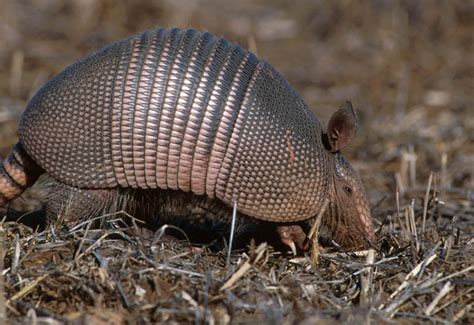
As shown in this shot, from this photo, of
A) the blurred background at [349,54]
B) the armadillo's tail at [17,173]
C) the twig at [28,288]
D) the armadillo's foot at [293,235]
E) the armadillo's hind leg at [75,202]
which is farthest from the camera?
the blurred background at [349,54]

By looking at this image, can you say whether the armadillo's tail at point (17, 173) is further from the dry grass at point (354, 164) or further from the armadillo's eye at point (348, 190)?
the armadillo's eye at point (348, 190)

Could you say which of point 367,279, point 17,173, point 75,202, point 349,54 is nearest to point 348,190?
point 367,279

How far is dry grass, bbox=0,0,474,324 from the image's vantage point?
489cm

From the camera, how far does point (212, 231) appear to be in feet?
23.0

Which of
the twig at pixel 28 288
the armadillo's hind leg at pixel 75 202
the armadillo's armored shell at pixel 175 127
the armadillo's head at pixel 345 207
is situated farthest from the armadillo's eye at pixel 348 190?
the twig at pixel 28 288

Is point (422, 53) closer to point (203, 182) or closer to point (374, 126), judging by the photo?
point (374, 126)

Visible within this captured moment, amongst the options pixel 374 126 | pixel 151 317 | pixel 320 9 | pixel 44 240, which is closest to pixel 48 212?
pixel 44 240

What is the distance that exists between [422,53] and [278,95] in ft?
24.2

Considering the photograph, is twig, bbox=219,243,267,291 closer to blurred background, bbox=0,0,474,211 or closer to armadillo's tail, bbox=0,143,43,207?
armadillo's tail, bbox=0,143,43,207

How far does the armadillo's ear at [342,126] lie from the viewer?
604 centimetres

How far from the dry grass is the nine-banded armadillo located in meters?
Result: 0.42

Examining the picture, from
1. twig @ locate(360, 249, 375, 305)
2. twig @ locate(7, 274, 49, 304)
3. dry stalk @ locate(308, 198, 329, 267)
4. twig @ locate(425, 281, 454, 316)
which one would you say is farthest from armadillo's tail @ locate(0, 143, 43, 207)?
twig @ locate(425, 281, 454, 316)

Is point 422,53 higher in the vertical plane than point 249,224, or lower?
higher

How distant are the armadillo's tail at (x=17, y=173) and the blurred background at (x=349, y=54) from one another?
2495 mm
